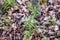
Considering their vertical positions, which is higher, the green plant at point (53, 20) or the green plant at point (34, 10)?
the green plant at point (34, 10)

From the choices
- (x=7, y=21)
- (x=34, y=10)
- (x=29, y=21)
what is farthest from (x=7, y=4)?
(x=29, y=21)

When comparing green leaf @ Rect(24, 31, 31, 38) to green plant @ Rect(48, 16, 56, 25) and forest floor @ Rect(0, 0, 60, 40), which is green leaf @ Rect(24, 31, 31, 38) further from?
green plant @ Rect(48, 16, 56, 25)

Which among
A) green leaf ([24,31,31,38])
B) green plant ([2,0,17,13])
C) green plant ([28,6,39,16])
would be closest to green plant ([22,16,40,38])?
green leaf ([24,31,31,38])

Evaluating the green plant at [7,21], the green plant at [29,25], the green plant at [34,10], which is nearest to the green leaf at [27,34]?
the green plant at [29,25]

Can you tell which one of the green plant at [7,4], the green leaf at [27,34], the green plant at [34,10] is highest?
the green plant at [7,4]

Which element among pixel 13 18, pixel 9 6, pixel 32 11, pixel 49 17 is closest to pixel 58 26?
pixel 49 17

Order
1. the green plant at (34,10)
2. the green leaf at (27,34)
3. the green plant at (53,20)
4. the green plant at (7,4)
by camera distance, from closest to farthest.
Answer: the green leaf at (27,34), the green plant at (53,20), the green plant at (34,10), the green plant at (7,4)

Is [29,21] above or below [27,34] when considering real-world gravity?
above

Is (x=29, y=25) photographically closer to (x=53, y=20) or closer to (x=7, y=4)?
(x=53, y=20)

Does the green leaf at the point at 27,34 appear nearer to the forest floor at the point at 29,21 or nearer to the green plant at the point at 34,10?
the forest floor at the point at 29,21

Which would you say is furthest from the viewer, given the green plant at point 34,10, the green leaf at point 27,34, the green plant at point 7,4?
the green plant at point 7,4

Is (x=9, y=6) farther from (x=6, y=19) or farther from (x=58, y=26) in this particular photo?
(x=58, y=26)
